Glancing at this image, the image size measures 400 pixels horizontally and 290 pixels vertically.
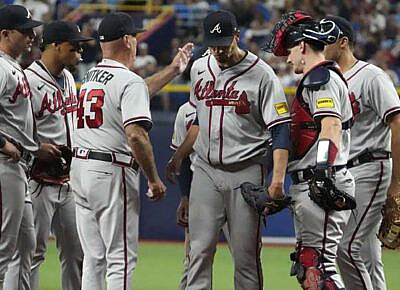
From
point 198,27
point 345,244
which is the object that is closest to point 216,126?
point 345,244

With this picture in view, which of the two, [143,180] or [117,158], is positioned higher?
[117,158]

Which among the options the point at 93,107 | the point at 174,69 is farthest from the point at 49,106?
the point at 174,69

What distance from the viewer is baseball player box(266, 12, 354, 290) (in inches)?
226

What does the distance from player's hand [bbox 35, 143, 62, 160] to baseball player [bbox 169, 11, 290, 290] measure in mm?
1096

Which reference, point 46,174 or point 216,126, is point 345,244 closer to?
point 216,126

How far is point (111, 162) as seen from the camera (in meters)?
6.50

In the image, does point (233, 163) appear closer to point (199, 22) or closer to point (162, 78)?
point (162, 78)

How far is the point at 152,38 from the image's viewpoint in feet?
56.5

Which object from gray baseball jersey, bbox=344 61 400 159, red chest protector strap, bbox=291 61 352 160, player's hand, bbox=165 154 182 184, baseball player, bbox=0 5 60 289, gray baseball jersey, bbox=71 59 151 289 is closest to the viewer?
red chest protector strap, bbox=291 61 352 160

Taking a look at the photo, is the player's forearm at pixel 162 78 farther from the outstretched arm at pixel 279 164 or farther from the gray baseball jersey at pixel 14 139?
the outstretched arm at pixel 279 164

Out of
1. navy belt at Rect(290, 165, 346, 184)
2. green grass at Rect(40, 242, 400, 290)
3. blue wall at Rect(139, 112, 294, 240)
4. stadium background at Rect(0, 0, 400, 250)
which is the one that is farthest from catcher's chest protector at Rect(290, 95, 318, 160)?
stadium background at Rect(0, 0, 400, 250)

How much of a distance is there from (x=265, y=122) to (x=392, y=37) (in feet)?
35.7

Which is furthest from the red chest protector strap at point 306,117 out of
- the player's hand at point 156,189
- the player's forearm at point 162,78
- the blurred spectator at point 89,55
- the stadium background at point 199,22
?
the blurred spectator at point 89,55

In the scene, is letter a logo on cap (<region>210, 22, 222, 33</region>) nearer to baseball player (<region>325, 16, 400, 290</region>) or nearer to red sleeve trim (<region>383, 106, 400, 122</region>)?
baseball player (<region>325, 16, 400, 290</region>)
